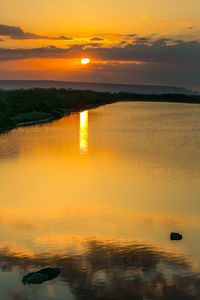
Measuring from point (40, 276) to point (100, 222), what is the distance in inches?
178

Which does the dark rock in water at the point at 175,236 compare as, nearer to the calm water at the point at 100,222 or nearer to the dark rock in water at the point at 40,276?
the calm water at the point at 100,222

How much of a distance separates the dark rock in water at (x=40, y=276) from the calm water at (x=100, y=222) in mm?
112

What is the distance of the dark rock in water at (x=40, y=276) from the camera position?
30.3ft

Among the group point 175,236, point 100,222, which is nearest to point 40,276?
point 175,236

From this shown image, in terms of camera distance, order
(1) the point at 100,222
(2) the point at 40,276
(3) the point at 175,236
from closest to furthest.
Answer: (2) the point at 40,276 < (3) the point at 175,236 < (1) the point at 100,222

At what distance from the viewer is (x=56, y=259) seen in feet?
34.2

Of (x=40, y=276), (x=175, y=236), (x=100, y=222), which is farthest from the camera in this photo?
(x=100, y=222)

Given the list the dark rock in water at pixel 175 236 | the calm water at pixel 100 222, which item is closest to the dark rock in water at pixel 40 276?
the calm water at pixel 100 222

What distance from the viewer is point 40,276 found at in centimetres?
930

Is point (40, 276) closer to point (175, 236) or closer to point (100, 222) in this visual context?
point (175, 236)

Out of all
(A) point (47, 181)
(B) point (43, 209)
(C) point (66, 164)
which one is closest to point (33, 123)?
(C) point (66, 164)

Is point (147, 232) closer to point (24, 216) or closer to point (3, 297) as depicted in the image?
point (24, 216)

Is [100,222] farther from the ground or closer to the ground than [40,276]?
closer to the ground

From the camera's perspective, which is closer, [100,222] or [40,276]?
[40,276]
